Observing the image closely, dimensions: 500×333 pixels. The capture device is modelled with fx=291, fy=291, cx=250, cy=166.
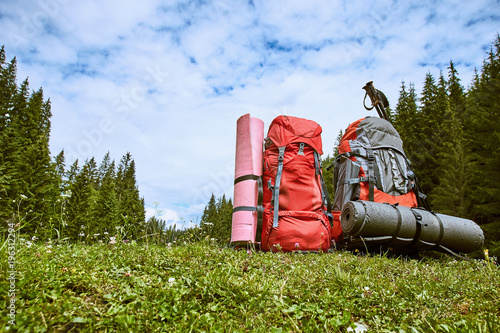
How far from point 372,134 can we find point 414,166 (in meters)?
21.2

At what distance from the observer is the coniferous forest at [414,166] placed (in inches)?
193

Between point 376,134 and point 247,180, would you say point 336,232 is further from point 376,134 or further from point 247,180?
point 376,134

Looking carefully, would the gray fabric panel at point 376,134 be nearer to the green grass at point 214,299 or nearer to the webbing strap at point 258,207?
the webbing strap at point 258,207

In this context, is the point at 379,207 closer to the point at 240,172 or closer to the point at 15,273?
the point at 240,172

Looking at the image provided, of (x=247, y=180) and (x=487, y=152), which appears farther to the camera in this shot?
(x=487, y=152)

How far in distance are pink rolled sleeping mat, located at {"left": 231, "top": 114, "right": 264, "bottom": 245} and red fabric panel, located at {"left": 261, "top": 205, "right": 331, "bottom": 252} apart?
28cm

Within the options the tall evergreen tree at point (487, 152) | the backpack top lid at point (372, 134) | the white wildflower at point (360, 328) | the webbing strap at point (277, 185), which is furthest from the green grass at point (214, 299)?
the tall evergreen tree at point (487, 152)

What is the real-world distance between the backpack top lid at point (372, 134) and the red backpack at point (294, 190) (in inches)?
41.2

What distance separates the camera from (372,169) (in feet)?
21.6

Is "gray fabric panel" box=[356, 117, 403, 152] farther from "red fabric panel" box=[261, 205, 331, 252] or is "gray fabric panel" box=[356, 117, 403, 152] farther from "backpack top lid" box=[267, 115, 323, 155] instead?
"red fabric panel" box=[261, 205, 331, 252]

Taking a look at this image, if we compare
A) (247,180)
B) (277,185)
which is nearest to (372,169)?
(277,185)

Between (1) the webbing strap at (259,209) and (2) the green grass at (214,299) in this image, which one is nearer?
(2) the green grass at (214,299)

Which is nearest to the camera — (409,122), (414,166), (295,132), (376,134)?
(295,132)

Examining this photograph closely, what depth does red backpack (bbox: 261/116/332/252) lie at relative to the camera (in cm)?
590
